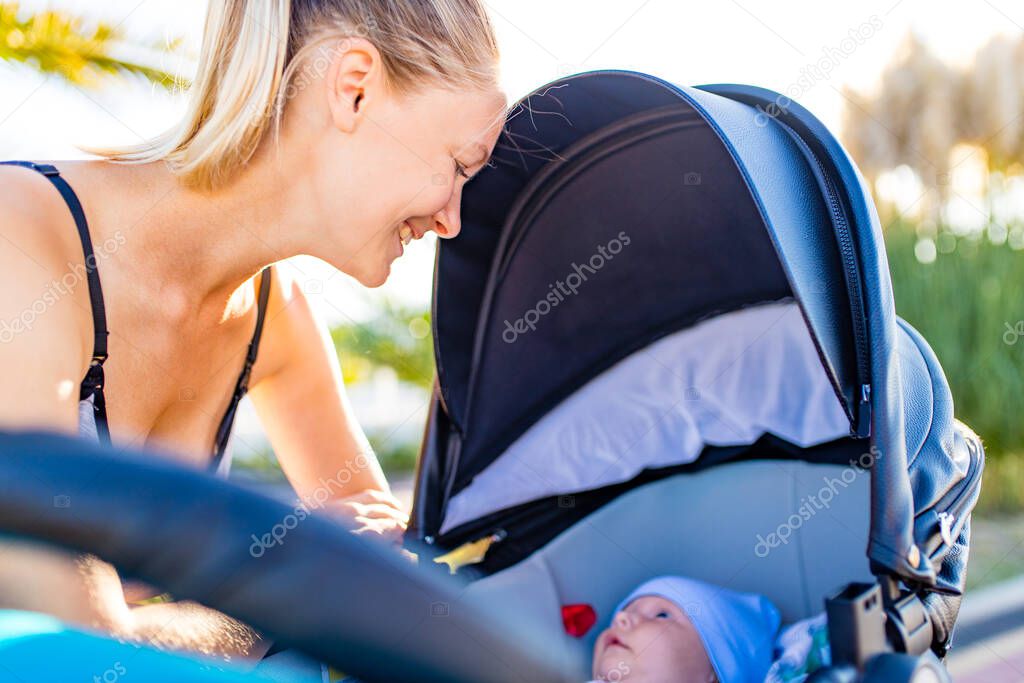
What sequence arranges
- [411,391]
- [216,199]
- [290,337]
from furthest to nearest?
[411,391], [290,337], [216,199]

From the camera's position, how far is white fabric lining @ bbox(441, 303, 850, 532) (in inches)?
92.2

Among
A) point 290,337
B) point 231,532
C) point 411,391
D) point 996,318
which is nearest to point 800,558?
point 290,337

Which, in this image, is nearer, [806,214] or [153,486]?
[153,486]

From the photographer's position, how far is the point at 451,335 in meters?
2.28

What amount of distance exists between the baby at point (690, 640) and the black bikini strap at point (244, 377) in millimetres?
1007

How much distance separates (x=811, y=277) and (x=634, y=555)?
1.15 metres

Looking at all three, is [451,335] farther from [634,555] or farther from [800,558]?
[800,558]

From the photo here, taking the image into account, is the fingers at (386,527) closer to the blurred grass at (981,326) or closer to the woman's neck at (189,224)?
the woman's neck at (189,224)

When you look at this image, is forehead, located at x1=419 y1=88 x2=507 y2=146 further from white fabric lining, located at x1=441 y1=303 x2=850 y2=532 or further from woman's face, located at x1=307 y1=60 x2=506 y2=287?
white fabric lining, located at x1=441 y1=303 x2=850 y2=532

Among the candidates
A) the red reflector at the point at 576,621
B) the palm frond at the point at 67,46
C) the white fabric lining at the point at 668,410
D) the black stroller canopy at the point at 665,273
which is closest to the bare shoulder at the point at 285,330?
the black stroller canopy at the point at 665,273

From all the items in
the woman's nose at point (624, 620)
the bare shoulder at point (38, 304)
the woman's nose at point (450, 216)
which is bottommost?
the woman's nose at point (624, 620)

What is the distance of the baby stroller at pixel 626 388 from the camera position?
211cm

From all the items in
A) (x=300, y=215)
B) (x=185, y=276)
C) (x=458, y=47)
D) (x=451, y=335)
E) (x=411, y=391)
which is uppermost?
(x=458, y=47)
